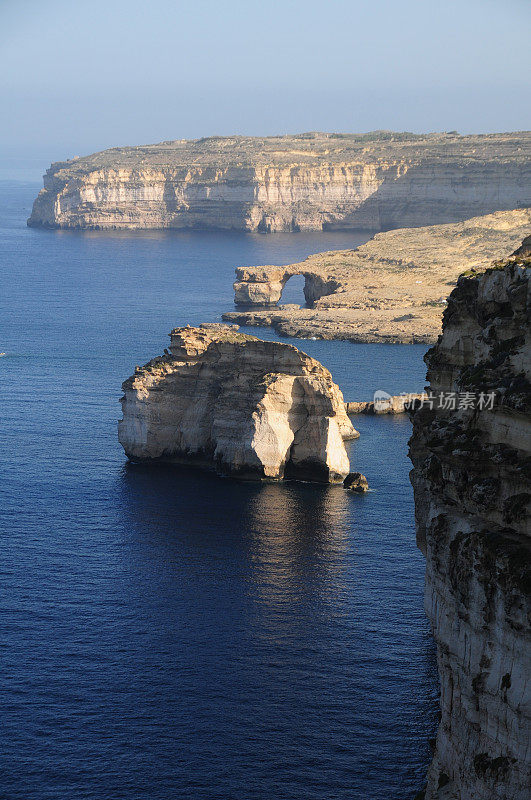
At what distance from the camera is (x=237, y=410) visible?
354ft

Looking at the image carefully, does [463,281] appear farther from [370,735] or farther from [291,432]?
[291,432]

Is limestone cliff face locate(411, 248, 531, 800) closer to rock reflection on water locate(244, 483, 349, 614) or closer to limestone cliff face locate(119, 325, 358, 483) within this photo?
rock reflection on water locate(244, 483, 349, 614)

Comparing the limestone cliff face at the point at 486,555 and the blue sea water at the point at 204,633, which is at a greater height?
the limestone cliff face at the point at 486,555

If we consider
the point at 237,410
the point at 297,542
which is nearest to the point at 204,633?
the point at 297,542

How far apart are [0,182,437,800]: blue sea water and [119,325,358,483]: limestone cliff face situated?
2645 millimetres

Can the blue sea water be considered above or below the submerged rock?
below

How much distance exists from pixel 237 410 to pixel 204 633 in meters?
37.9

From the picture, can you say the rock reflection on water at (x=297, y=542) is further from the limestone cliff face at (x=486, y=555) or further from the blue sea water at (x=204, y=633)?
the limestone cliff face at (x=486, y=555)

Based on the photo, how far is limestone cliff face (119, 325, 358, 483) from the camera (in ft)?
348

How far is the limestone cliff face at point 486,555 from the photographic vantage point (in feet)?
140

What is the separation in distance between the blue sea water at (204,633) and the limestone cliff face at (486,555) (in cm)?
1071

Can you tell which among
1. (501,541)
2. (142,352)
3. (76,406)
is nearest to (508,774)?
(501,541)

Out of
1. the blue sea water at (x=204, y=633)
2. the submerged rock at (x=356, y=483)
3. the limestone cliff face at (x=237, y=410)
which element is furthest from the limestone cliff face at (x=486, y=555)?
the limestone cliff face at (x=237, y=410)

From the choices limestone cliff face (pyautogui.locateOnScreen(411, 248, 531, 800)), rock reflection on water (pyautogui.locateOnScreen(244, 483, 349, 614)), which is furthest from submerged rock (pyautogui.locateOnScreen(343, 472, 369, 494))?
limestone cliff face (pyautogui.locateOnScreen(411, 248, 531, 800))
